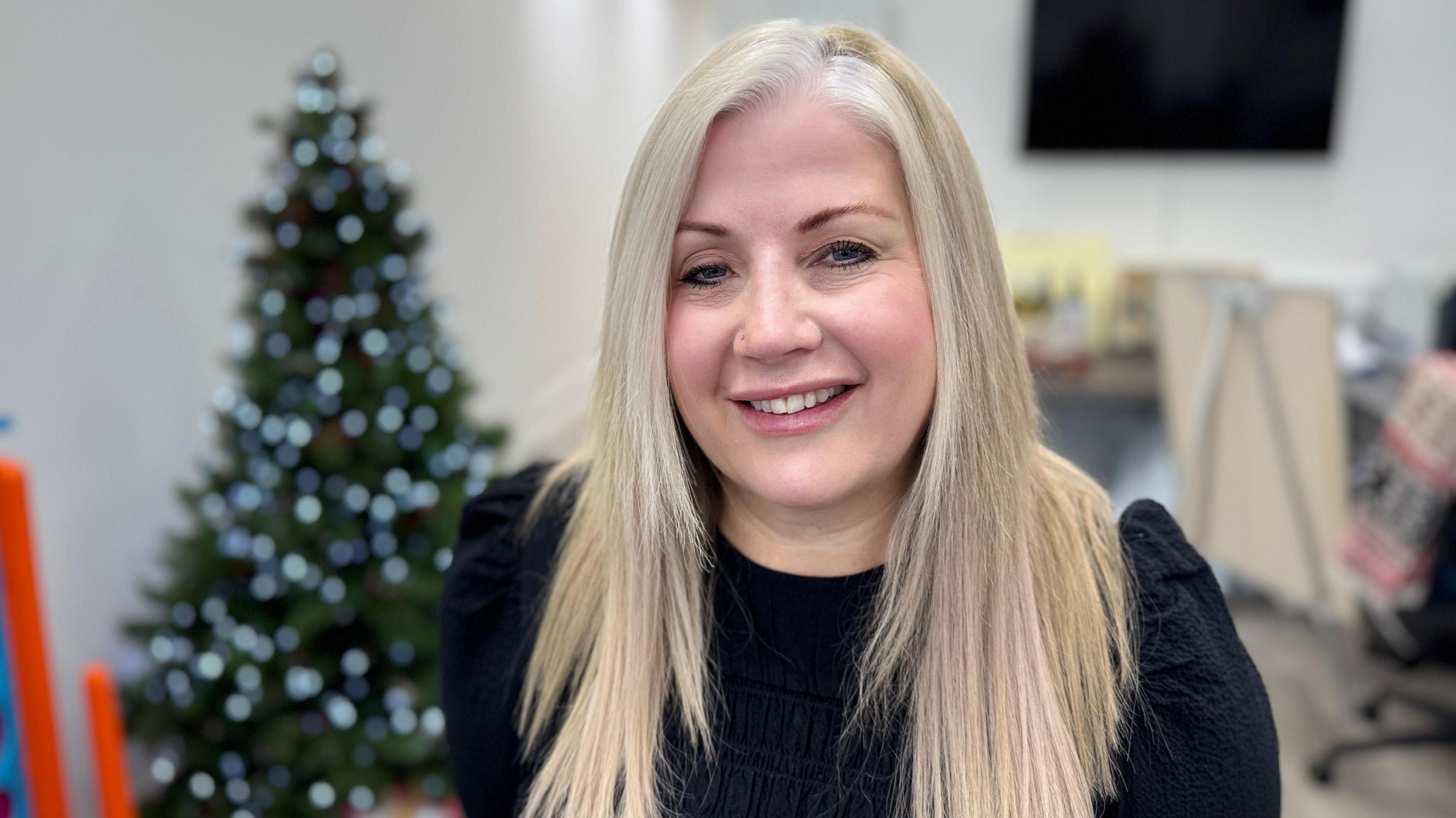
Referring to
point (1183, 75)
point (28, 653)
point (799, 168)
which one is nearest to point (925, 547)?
point (799, 168)

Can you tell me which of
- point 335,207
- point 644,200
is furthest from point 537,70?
point 644,200

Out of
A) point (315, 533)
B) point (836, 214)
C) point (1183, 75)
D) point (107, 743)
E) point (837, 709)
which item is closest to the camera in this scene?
point (836, 214)

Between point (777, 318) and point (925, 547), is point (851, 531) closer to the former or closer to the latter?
point (925, 547)

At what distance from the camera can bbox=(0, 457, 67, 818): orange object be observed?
1227 millimetres

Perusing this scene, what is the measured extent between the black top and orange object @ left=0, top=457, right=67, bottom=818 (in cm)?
61

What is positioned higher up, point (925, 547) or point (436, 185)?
point (436, 185)

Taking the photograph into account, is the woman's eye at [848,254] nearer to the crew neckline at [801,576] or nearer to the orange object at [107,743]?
the crew neckline at [801,576]

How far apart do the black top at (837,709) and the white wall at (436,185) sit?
39 centimetres

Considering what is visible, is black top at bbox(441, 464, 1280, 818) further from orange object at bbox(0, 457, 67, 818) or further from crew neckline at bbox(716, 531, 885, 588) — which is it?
orange object at bbox(0, 457, 67, 818)

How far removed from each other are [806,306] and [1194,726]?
0.49 meters

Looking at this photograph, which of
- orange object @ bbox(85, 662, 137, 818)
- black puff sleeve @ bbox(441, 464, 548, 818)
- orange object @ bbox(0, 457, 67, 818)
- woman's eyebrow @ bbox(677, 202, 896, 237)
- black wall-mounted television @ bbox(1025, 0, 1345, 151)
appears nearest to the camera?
woman's eyebrow @ bbox(677, 202, 896, 237)

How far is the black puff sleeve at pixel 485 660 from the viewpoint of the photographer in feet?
3.51

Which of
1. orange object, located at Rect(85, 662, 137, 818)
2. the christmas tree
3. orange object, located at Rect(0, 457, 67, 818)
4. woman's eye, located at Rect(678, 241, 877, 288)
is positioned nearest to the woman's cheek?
woman's eye, located at Rect(678, 241, 877, 288)

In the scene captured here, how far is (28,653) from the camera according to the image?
1278 millimetres
